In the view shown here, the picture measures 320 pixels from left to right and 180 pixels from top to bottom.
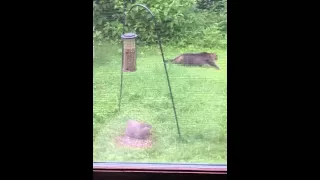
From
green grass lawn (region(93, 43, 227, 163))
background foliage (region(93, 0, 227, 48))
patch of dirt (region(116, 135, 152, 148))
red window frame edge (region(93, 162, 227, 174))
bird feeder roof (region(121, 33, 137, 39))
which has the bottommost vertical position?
red window frame edge (region(93, 162, 227, 174))

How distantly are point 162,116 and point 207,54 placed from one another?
0.24m

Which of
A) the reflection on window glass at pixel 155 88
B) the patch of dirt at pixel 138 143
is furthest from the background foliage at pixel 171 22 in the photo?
the patch of dirt at pixel 138 143

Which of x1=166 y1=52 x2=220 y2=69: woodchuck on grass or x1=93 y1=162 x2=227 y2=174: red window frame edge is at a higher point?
x1=166 y1=52 x2=220 y2=69: woodchuck on grass

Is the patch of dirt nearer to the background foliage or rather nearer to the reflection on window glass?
the reflection on window glass

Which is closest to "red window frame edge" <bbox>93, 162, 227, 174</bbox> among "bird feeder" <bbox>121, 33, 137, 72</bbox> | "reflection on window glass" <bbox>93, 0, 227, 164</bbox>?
"reflection on window glass" <bbox>93, 0, 227, 164</bbox>

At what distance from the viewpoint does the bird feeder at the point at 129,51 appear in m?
1.07

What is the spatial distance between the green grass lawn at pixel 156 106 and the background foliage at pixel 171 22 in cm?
3

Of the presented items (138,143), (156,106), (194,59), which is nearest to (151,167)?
(138,143)

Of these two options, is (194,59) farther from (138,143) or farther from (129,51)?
(138,143)

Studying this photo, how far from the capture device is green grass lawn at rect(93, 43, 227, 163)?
106cm

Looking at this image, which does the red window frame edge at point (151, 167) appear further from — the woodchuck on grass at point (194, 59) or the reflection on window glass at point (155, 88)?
the woodchuck on grass at point (194, 59)
